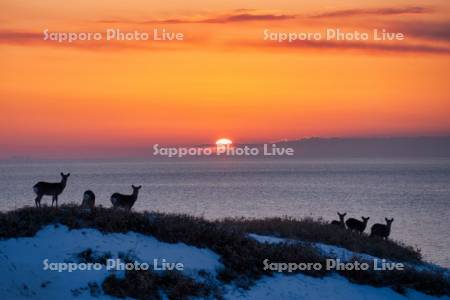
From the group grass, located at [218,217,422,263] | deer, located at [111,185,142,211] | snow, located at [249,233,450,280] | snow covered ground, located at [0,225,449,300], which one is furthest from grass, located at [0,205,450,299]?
deer, located at [111,185,142,211]

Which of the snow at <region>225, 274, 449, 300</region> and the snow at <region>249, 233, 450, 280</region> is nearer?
→ the snow at <region>225, 274, 449, 300</region>

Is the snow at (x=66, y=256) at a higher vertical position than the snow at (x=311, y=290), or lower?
higher

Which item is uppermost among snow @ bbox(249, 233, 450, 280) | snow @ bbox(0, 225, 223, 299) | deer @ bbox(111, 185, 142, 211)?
deer @ bbox(111, 185, 142, 211)

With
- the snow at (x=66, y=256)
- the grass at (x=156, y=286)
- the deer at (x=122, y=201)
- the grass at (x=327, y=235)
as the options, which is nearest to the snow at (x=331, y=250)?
the grass at (x=327, y=235)

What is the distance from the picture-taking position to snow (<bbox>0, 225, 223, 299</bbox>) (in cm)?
1825

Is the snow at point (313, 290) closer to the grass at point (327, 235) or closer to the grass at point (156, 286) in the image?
the grass at point (156, 286)

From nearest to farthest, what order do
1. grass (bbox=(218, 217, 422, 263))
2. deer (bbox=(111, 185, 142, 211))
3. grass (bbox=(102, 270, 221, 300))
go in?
grass (bbox=(102, 270, 221, 300)) < grass (bbox=(218, 217, 422, 263)) < deer (bbox=(111, 185, 142, 211))

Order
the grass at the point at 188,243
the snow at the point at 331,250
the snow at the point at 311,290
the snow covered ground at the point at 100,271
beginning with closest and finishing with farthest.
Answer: the snow covered ground at the point at 100,271 < the grass at the point at 188,243 < the snow at the point at 311,290 < the snow at the point at 331,250

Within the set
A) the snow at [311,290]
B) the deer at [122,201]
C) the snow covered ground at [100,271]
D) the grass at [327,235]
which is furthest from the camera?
the deer at [122,201]

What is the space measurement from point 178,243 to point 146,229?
1.18m

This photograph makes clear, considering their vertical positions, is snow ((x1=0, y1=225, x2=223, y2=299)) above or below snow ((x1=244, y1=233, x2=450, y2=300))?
above

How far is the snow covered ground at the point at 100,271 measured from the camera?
18.4 meters

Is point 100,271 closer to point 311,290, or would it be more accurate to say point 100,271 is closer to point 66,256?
point 66,256

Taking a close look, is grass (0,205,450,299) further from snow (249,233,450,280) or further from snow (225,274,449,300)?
snow (249,233,450,280)
